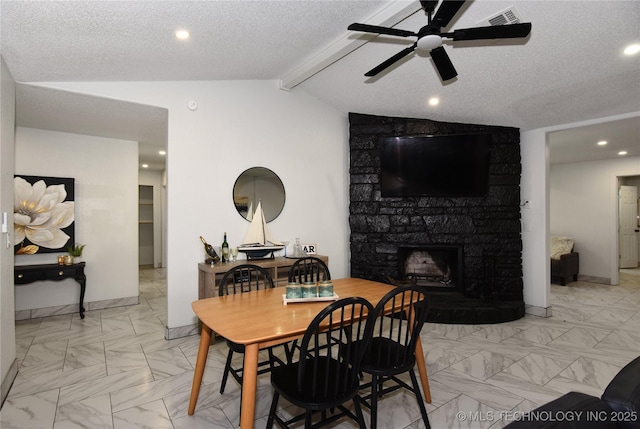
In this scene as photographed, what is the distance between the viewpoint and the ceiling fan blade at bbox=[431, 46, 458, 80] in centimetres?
235

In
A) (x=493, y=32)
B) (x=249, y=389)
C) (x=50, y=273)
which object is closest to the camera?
(x=249, y=389)

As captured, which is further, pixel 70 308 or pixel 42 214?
pixel 70 308

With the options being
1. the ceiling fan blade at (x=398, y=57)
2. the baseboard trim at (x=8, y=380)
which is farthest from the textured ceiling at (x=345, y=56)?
the baseboard trim at (x=8, y=380)

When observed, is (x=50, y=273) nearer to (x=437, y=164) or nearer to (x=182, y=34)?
(x=182, y=34)

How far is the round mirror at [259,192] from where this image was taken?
4062 mm

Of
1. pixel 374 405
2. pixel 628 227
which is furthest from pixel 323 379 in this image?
pixel 628 227

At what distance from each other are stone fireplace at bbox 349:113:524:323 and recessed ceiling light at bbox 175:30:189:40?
8.74ft

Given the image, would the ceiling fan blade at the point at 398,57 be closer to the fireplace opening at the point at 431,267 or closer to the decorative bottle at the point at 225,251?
the decorative bottle at the point at 225,251

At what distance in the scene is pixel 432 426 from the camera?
2125 mm

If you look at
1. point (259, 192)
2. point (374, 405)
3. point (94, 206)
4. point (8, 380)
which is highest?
point (259, 192)

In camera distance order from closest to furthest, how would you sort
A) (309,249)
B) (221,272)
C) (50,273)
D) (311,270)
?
1. (311,270)
2. (221,272)
3. (50,273)
4. (309,249)

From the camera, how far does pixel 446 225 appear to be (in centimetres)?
457

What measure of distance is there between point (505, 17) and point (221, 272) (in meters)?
3.25

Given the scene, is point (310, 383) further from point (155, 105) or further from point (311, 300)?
point (155, 105)
